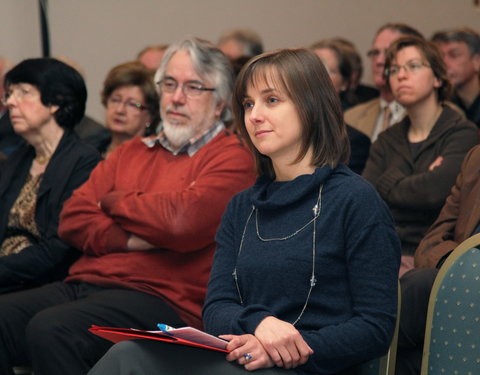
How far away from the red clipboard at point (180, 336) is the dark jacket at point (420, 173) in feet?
4.45

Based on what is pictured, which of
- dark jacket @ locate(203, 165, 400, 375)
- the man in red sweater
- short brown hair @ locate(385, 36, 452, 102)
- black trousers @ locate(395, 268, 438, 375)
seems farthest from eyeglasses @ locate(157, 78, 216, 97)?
black trousers @ locate(395, 268, 438, 375)

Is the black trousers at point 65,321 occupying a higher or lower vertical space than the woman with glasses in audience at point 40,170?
lower

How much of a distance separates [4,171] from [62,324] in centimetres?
104

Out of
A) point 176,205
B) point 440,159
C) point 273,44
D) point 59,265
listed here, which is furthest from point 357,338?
point 273,44

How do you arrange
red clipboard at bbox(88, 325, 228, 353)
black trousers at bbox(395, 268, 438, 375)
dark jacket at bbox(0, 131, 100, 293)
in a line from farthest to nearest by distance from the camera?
dark jacket at bbox(0, 131, 100, 293)
black trousers at bbox(395, 268, 438, 375)
red clipboard at bbox(88, 325, 228, 353)

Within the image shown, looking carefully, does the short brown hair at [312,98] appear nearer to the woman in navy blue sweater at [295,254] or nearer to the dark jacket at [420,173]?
the woman in navy blue sweater at [295,254]

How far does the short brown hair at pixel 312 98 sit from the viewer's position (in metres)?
2.23

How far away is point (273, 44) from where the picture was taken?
6191 mm

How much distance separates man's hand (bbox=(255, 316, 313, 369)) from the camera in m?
2.01

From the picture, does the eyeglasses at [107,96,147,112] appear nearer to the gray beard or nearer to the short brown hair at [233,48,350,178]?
the gray beard

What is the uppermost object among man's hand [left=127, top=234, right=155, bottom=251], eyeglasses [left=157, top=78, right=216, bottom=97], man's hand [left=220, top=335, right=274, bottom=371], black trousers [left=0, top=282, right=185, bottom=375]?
eyeglasses [left=157, top=78, right=216, bottom=97]

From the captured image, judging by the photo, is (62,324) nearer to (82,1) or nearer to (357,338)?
(357,338)

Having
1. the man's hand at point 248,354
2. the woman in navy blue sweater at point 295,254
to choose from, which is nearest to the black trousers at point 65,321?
the woman in navy blue sweater at point 295,254

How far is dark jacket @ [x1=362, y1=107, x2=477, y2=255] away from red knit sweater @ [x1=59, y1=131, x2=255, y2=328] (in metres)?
0.60
